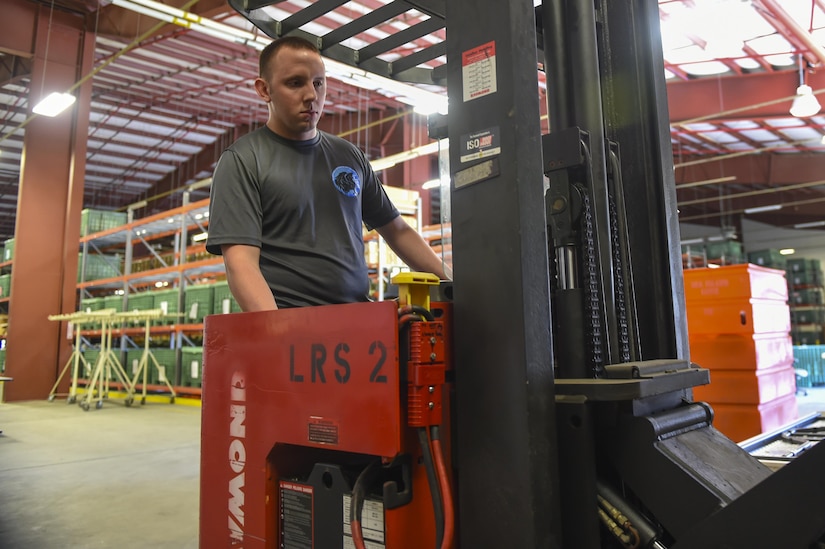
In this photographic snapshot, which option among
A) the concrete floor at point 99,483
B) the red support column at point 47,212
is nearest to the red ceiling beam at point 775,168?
the concrete floor at point 99,483

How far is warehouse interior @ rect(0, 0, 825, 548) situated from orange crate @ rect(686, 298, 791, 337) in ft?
0.06

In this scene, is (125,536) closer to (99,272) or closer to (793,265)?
(99,272)

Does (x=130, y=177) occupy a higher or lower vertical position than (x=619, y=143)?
higher

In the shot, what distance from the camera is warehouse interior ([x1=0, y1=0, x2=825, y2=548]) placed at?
1816 mm

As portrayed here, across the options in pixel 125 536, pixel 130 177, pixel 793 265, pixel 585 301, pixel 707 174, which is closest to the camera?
pixel 585 301

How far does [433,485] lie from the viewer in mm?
1279

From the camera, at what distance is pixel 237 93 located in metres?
14.5

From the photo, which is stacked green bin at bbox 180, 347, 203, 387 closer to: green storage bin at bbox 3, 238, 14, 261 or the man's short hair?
green storage bin at bbox 3, 238, 14, 261

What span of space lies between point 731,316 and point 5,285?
14.8 meters

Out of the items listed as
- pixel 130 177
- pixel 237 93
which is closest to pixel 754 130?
pixel 237 93

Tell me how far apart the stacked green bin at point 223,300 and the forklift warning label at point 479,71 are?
27.2 ft

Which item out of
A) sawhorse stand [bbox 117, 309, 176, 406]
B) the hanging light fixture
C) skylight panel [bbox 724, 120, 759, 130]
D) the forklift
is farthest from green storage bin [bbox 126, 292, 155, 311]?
skylight panel [bbox 724, 120, 759, 130]

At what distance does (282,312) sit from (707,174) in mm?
16617

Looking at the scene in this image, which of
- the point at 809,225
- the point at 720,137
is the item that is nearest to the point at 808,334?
the point at 809,225
